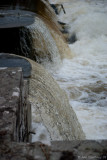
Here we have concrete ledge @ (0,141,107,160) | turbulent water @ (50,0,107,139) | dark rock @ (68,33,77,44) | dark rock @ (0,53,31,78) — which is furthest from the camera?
dark rock @ (68,33,77,44)

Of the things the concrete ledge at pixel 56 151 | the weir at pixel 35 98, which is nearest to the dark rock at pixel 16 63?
the weir at pixel 35 98

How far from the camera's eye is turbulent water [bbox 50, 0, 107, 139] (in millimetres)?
4039

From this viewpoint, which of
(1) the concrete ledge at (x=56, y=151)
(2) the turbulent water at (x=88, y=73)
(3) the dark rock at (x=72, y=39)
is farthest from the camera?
(3) the dark rock at (x=72, y=39)

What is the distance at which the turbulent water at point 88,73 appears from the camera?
13.3 ft

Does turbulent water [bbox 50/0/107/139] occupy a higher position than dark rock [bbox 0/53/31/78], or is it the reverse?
dark rock [bbox 0/53/31/78]

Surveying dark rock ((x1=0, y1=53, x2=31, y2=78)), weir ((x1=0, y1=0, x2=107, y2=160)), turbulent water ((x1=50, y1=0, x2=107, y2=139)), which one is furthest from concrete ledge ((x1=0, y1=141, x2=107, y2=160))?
turbulent water ((x1=50, y1=0, x2=107, y2=139))

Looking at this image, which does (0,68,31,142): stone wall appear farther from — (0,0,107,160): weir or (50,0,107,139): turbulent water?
(50,0,107,139): turbulent water

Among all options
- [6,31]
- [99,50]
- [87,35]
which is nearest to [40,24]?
[6,31]

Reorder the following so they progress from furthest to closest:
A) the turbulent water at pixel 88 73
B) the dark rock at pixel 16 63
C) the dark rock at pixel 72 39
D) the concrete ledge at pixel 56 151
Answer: the dark rock at pixel 72 39
the turbulent water at pixel 88 73
the dark rock at pixel 16 63
the concrete ledge at pixel 56 151

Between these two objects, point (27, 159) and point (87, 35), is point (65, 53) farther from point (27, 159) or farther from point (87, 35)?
point (27, 159)

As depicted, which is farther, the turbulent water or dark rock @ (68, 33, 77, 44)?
dark rock @ (68, 33, 77, 44)

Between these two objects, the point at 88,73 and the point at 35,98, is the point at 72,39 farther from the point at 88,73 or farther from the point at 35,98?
the point at 35,98

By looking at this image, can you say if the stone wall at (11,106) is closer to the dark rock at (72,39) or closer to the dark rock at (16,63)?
the dark rock at (16,63)

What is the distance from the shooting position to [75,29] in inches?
381
